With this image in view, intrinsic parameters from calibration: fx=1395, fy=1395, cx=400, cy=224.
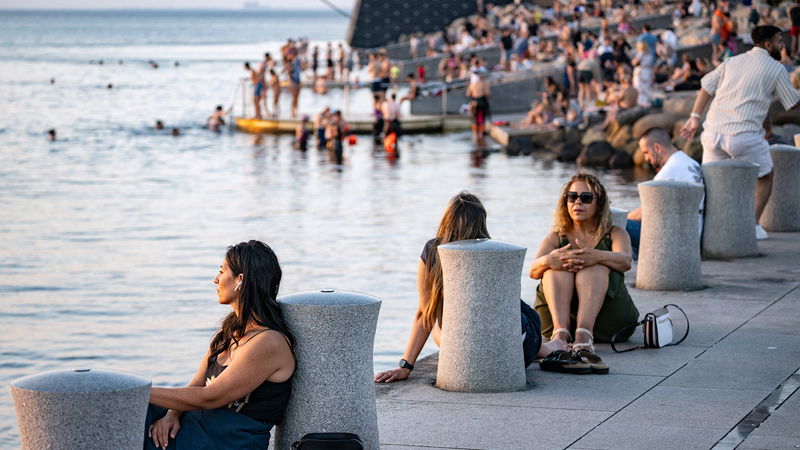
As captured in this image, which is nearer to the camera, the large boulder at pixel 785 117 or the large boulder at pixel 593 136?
the large boulder at pixel 785 117

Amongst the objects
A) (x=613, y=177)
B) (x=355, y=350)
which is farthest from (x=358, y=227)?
(x=355, y=350)

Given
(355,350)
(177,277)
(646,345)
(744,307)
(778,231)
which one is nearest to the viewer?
(355,350)

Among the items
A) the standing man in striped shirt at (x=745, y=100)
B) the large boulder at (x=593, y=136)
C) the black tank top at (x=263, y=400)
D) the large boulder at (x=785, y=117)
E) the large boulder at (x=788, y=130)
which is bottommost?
the large boulder at (x=593, y=136)

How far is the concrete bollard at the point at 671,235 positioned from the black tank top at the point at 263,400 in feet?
17.7

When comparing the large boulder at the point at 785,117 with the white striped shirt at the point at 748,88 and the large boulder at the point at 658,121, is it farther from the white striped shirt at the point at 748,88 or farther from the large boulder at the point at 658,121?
the white striped shirt at the point at 748,88

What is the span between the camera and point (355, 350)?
6074 millimetres

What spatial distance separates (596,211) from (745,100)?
13.3 ft

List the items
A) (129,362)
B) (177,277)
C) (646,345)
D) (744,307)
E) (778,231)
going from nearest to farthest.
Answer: (646,345) < (744,307) < (129,362) < (778,231) < (177,277)

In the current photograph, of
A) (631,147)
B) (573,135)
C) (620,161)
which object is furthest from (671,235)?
(573,135)

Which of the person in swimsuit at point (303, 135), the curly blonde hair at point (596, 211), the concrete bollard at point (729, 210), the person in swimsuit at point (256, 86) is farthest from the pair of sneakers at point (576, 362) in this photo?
the person in swimsuit at point (256, 86)

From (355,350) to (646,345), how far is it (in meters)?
3.27

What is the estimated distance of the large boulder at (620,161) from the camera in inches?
1193

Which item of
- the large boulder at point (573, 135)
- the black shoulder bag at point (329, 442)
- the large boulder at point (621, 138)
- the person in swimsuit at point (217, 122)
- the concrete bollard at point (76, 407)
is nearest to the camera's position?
the concrete bollard at point (76, 407)

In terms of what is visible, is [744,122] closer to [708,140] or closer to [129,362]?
[708,140]
